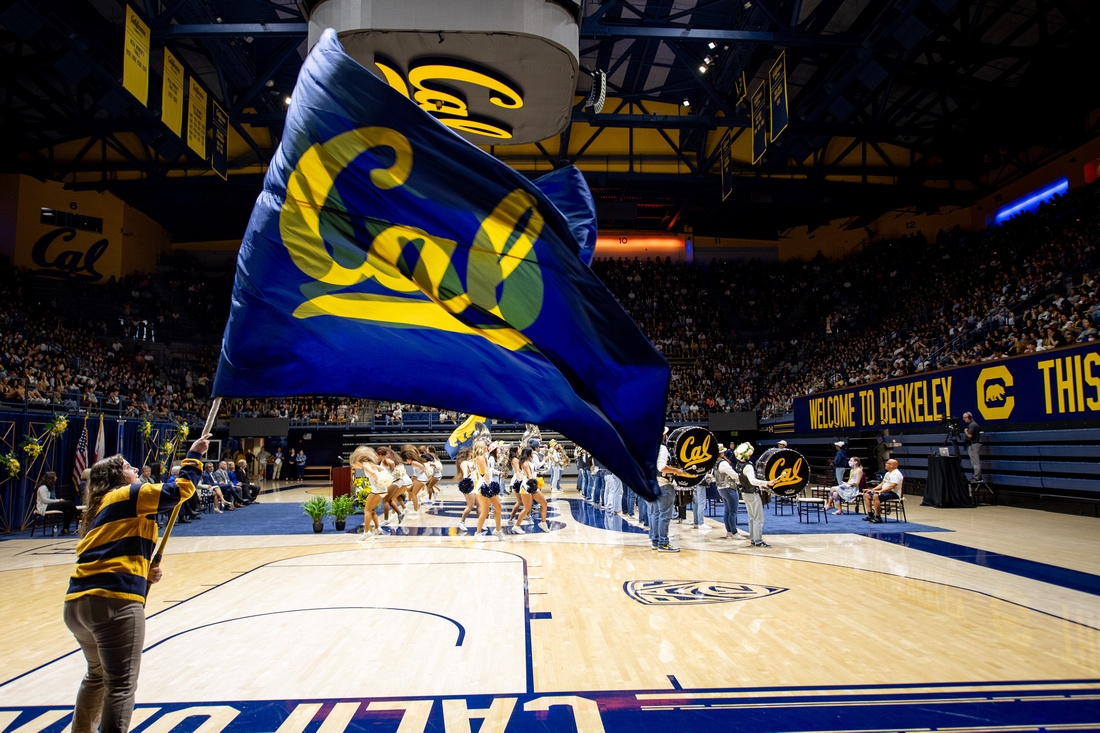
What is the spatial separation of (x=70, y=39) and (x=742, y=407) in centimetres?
2768

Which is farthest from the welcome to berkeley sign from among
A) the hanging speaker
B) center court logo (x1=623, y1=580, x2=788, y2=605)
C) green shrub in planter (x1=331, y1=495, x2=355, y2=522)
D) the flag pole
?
the flag pole

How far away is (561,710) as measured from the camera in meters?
4.81

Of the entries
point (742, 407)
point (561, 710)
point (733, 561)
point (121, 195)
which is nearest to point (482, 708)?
point (561, 710)

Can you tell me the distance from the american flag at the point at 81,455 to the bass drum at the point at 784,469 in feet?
50.2

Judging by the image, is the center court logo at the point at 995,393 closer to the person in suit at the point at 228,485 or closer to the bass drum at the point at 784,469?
the bass drum at the point at 784,469

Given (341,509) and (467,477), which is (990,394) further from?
(341,509)

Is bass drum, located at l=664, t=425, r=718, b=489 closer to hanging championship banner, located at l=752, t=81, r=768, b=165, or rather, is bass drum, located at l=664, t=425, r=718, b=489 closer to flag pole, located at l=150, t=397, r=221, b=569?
flag pole, located at l=150, t=397, r=221, b=569

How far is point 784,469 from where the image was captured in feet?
45.1

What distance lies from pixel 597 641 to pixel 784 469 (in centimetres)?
852

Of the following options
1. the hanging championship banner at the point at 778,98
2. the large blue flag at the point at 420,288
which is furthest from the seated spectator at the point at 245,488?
the large blue flag at the point at 420,288

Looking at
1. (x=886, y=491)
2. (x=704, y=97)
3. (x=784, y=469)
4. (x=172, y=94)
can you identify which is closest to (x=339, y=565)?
(x=784, y=469)

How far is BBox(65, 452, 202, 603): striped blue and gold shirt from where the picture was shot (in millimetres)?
3875

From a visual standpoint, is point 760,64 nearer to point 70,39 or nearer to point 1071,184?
point 1071,184

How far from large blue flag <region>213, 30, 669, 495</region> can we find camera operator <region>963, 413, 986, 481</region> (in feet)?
55.1
